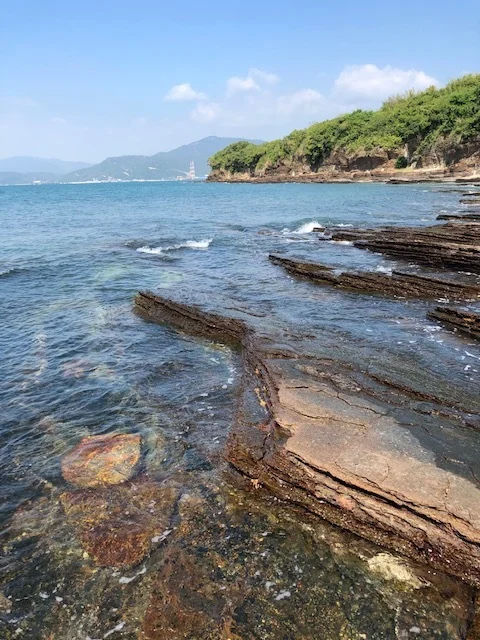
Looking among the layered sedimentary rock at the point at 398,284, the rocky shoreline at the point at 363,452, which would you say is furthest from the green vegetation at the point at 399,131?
the rocky shoreline at the point at 363,452

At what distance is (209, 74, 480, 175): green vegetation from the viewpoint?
93188 mm

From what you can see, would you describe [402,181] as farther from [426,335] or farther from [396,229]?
[426,335]

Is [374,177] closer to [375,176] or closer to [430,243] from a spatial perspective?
[375,176]

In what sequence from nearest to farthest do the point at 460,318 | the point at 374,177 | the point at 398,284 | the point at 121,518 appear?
the point at 121,518 < the point at 460,318 < the point at 398,284 < the point at 374,177

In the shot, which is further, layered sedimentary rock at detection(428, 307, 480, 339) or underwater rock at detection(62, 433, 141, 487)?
layered sedimentary rock at detection(428, 307, 480, 339)

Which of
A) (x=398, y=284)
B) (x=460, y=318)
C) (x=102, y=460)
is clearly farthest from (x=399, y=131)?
(x=102, y=460)

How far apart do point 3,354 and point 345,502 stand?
10465mm

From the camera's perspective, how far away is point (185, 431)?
8.09m

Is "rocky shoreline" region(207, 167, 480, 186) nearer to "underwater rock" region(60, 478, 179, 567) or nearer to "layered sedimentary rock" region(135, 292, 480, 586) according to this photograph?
"layered sedimentary rock" region(135, 292, 480, 586)

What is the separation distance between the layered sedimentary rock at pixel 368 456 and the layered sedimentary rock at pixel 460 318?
15.3 feet

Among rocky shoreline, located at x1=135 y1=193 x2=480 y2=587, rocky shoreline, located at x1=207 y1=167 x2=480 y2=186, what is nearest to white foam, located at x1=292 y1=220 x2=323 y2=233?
rocky shoreline, located at x1=135 y1=193 x2=480 y2=587

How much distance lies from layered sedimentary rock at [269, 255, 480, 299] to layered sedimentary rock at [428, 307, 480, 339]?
269cm

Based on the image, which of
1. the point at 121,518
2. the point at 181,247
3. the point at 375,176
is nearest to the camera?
the point at 121,518

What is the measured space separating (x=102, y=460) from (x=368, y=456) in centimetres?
440
